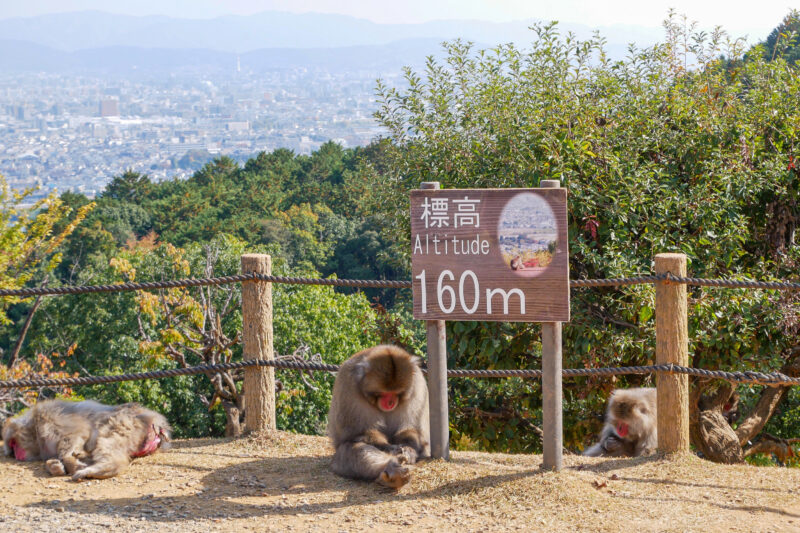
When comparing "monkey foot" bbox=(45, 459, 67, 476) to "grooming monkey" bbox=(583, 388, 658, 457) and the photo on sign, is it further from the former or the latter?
"grooming monkey" bbox=(583, 388, 658, 457)

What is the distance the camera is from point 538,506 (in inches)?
131

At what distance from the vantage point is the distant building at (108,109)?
158250 mm

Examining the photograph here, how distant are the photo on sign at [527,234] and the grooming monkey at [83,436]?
1977 mm

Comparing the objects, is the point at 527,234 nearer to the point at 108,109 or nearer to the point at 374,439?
the point at 374,439

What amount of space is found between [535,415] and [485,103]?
281 cm

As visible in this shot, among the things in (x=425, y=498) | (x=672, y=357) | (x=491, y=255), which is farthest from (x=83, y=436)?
(x=672, y=357)

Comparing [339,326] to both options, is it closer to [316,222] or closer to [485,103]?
[485,103]

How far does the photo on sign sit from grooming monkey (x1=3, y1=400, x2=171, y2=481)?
1.98 m

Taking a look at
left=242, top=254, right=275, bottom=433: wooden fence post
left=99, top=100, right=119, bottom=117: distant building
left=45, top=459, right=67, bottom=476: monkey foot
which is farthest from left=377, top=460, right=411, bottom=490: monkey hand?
left=99, top=100, right=119, bottom=117: distant building

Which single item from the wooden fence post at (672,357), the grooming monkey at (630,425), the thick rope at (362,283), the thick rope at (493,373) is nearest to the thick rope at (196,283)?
the thick rope at (362,283)

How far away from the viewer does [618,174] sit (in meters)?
6.19

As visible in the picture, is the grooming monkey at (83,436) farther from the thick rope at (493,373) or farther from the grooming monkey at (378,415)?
the grooming monkey at (378,415)

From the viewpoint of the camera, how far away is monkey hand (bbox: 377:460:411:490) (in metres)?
3.44

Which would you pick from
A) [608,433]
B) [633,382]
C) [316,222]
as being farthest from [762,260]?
[316,222]
